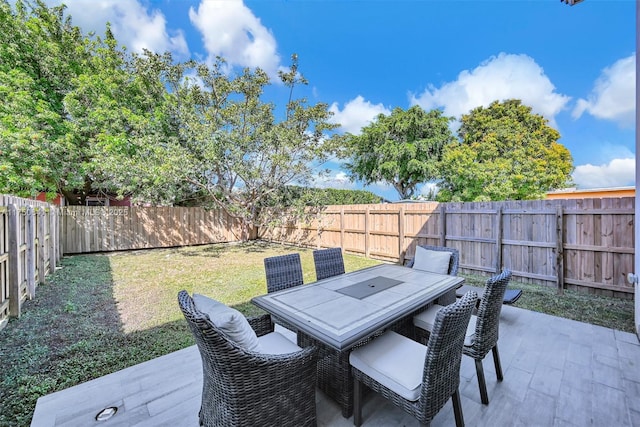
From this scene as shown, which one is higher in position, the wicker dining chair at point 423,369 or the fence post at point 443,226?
the fence post at point 443,226

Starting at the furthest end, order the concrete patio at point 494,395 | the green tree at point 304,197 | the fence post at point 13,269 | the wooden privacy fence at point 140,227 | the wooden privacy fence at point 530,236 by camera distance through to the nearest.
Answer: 1. the green tree at point 304,197
2. the wooden privacy fence at point 140,227
3. the wooden privacy fence at point 530,236
4. the fence post at point 13,269
5. the concrete patio at point 494,395

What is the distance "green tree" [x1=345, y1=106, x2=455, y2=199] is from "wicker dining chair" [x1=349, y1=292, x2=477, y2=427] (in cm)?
1287

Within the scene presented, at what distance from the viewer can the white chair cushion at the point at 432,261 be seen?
130 inches

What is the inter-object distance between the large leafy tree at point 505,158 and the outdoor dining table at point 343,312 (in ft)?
34.2

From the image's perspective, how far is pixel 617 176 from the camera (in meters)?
9.96

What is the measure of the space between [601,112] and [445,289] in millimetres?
13486

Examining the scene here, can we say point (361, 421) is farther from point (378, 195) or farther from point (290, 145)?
point (378, 195)

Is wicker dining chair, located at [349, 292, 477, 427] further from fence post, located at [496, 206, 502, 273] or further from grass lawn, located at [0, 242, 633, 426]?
fence post, located at [496, 206, 502, 273]

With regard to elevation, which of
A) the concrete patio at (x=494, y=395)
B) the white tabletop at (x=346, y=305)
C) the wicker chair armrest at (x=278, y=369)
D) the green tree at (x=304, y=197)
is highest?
the green tree at (x=304, y=197)

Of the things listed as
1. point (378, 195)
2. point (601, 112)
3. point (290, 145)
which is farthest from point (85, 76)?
point (601, 112)

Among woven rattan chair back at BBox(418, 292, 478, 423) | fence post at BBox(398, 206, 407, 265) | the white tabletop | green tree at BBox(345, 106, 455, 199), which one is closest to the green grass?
the white tabletop

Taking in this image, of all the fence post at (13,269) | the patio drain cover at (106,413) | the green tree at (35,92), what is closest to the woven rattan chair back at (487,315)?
the patio drain cover at (106,413)

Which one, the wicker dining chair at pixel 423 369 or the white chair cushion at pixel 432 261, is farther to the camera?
the white chair cushion at pixel 432 261

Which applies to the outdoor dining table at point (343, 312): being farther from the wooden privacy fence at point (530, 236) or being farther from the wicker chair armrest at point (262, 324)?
the wooden privacy fence at point (530, 236)
